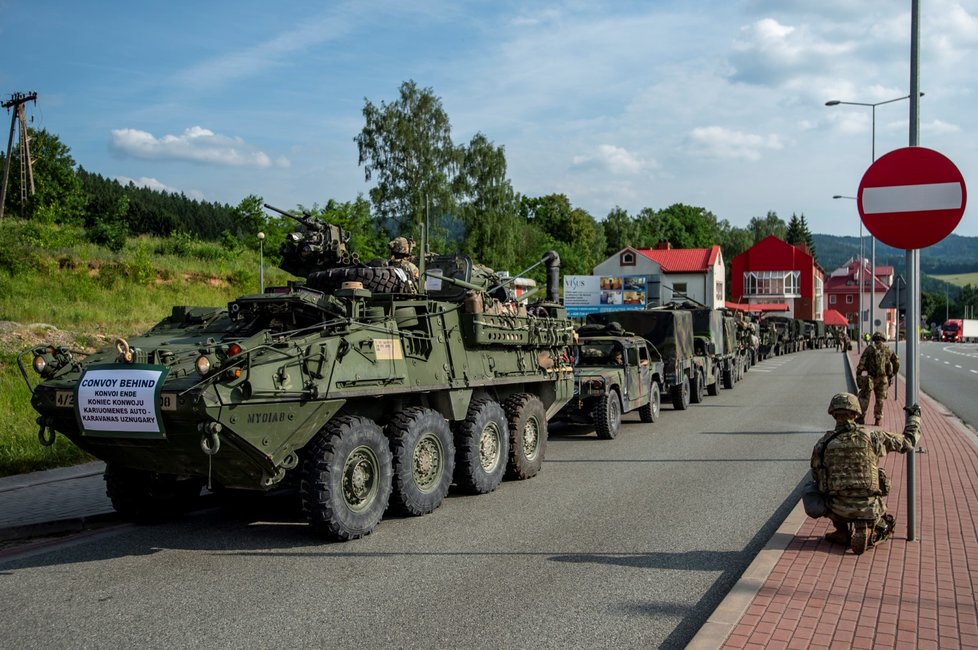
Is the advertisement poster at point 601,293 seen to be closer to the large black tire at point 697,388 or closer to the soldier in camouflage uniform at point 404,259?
the large black tire at point 697,388

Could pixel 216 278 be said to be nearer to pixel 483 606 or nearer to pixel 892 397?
pixel 892 397

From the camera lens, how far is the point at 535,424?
10.6 metres

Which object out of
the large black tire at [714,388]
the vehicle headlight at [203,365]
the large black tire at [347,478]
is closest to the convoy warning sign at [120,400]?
the vehicle headlight at [203,365]

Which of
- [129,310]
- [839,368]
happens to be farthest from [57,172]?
[839,368]

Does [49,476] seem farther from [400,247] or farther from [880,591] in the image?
[880,591]

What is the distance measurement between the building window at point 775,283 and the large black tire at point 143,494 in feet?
279

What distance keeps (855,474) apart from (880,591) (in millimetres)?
1093

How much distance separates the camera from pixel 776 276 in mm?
87750

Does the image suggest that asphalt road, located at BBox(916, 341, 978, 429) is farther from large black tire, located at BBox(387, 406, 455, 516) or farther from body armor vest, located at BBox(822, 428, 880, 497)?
large black tire, located at BBox(387, 406, 455, 516)

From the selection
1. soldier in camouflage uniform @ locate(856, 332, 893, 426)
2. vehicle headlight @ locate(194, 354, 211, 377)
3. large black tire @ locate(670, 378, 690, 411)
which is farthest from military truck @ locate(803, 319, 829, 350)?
vehicle headlight @ locate(194, 354, 211, 377)

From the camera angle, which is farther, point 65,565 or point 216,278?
point 216,278

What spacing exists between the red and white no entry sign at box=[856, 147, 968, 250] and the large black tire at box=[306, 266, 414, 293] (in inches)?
183

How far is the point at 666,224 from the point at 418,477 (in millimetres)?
100324

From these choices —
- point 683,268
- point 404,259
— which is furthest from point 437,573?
point 683,268
